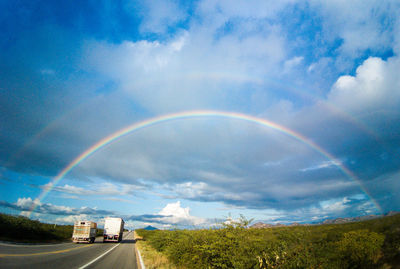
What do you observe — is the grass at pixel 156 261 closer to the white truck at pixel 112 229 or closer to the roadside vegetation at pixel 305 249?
the roadside vegetation at pixel 305 249

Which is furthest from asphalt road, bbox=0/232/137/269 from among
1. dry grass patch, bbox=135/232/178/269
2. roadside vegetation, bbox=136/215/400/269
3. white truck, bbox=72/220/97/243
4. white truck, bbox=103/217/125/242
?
white truck, bbox=103/217/125/242

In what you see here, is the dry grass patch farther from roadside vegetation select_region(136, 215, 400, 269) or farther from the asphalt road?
roadside vegetation select_region(136, 215, 400, 269)

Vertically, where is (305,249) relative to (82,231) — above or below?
above

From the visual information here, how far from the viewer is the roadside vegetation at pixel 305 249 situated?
3313 millimetres

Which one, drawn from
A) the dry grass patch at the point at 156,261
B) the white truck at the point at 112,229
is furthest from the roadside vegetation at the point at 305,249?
the white truck at the point at 112,229

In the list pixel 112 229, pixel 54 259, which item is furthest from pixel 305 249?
pixel 112 229

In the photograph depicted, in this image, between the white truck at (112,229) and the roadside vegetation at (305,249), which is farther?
the white truck at (112,229)

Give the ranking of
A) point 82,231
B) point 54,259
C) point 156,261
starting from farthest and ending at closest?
point 82,231
point 156,261
point 54,259

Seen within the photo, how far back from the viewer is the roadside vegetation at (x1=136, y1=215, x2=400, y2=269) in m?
3.31

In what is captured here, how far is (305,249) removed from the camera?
7816 millimetres

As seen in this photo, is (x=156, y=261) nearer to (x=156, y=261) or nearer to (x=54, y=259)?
(x=156, y=261)

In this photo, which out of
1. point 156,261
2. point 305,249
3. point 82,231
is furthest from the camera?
point 82,231

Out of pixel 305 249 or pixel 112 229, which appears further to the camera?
pixel 112 229

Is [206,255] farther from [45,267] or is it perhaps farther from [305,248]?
[45,267]
